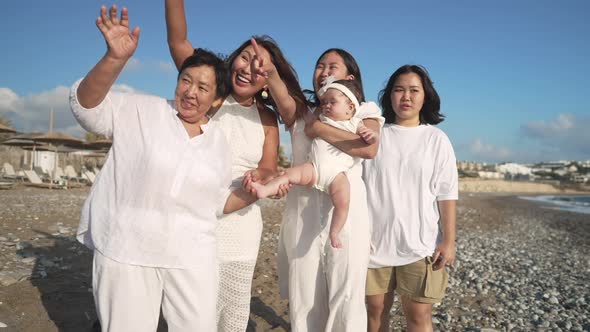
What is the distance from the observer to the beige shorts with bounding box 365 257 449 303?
2881 mm

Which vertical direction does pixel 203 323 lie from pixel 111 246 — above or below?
below

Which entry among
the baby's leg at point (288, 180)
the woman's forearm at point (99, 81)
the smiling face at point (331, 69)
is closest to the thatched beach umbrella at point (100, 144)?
the smiling face at point (331, 69)

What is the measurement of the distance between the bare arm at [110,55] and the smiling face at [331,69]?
140 cm

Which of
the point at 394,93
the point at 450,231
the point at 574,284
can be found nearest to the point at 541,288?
the point at 574,284

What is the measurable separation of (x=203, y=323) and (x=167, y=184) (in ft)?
2.44

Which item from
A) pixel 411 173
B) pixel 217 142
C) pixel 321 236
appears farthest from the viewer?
pixel 411 173

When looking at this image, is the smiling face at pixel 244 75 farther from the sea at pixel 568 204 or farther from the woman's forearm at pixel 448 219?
the sea at pixel 568 204

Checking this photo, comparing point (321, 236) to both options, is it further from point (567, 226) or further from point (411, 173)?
point (567, 226)

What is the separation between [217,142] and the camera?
2312mm

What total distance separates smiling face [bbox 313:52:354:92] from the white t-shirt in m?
0.59

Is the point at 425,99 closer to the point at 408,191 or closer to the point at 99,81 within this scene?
the point at 408,191

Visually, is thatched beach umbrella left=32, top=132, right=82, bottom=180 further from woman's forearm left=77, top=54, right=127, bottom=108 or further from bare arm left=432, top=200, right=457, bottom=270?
bare arm left=432, top=200, right=457, bottom=270

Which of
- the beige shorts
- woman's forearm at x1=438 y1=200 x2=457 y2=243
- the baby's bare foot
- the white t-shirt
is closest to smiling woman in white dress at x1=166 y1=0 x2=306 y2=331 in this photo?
the baby's bare foot

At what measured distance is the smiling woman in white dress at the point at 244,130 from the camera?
2.69m
